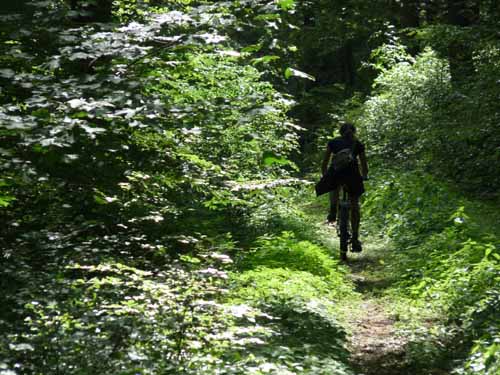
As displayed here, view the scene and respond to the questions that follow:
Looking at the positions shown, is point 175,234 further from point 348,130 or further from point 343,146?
point 348,130

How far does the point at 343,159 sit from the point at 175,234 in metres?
3.65

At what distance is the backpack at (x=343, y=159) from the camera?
388 inches

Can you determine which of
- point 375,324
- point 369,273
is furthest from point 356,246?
point 375,324

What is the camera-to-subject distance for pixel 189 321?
472 centimetres

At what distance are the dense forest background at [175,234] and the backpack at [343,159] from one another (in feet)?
4.44

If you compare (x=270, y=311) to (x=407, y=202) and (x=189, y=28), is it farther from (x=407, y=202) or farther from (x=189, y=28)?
(x=407, y=202)

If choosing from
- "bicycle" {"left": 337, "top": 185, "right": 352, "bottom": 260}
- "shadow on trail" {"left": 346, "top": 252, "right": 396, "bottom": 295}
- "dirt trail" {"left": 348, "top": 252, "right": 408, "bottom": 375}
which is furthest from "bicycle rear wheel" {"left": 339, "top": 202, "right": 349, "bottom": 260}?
"dirt trail" {"left": 348, "top": 252, "right": 408, "bottom": 375}

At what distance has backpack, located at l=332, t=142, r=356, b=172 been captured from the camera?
9.85 metres

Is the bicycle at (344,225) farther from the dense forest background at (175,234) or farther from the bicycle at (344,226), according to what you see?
the dense forest background at (175,234)

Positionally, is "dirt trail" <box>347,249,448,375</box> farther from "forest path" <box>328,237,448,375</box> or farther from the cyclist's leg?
the cyclist's leg

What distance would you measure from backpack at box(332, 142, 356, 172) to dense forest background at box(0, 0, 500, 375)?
4.44ft

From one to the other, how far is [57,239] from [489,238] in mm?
5762

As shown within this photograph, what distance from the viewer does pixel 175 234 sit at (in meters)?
7.31

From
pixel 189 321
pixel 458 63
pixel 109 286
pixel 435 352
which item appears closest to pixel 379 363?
pixel 435 352
